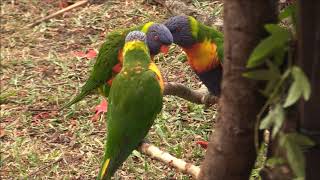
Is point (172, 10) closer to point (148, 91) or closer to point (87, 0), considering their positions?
point (87, 0)

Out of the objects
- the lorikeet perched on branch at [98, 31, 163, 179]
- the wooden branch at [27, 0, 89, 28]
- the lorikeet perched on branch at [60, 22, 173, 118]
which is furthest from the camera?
the wooden branch at [27, 0, 89, 28]

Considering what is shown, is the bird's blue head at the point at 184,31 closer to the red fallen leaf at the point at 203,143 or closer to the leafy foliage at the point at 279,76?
the red fallen leaf at the point at 203,143

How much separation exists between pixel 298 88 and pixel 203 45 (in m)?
1.37

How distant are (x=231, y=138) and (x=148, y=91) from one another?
0.70 metres

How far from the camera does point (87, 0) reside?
146 inches

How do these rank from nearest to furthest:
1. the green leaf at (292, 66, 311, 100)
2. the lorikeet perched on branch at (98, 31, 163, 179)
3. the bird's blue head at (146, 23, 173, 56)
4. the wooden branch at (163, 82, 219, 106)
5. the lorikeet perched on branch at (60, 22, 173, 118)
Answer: the green leaf at (292, 66, 311, 100) < the lorikeet perched on branch at (98, 31, 163, 179) < the wooden branch at (163, 82, 219, 106) < the bird's blue head at (146, 23, 173, 56) < the lorikeet perched on branch at (60, 22, 173, 118)

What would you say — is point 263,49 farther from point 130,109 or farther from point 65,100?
point 65,100

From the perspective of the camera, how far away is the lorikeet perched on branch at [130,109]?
4.91 feet

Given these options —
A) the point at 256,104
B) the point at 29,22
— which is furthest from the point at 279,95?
the point at 29,22

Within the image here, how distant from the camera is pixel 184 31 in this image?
199 centimetres

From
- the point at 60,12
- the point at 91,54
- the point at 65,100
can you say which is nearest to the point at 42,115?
the point at 65,100

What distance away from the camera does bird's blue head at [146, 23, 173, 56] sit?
6.42 feet

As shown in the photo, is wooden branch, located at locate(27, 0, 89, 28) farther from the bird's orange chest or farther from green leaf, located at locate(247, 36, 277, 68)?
green leaf, located at locate(247, 36, 277, 68)

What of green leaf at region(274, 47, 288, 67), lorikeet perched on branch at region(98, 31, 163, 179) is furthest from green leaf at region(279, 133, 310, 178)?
lorikeet perched on branch at region(98, 31, 163, 179)
